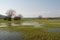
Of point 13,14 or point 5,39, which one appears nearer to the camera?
point 5,39

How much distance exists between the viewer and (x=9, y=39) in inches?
614

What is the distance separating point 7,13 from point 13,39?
8824 cm

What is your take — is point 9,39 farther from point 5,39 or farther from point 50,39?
point 50,39

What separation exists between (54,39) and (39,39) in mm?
1910

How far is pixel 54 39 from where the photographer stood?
15023 millimetres

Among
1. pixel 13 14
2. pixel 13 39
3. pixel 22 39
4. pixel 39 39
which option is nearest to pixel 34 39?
pixel 39 39

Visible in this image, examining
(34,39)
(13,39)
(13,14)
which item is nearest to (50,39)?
(34,39)

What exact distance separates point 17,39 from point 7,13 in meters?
88.4

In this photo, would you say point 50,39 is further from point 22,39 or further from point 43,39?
point 22,39

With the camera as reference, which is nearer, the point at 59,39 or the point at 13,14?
the point at 59,39

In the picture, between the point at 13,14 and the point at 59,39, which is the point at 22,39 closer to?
the point at 59,39

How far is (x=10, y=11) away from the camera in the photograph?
102000 mm

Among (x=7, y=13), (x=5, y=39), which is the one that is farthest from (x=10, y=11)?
(x=5, y=39)

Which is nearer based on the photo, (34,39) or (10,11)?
(34,39)
